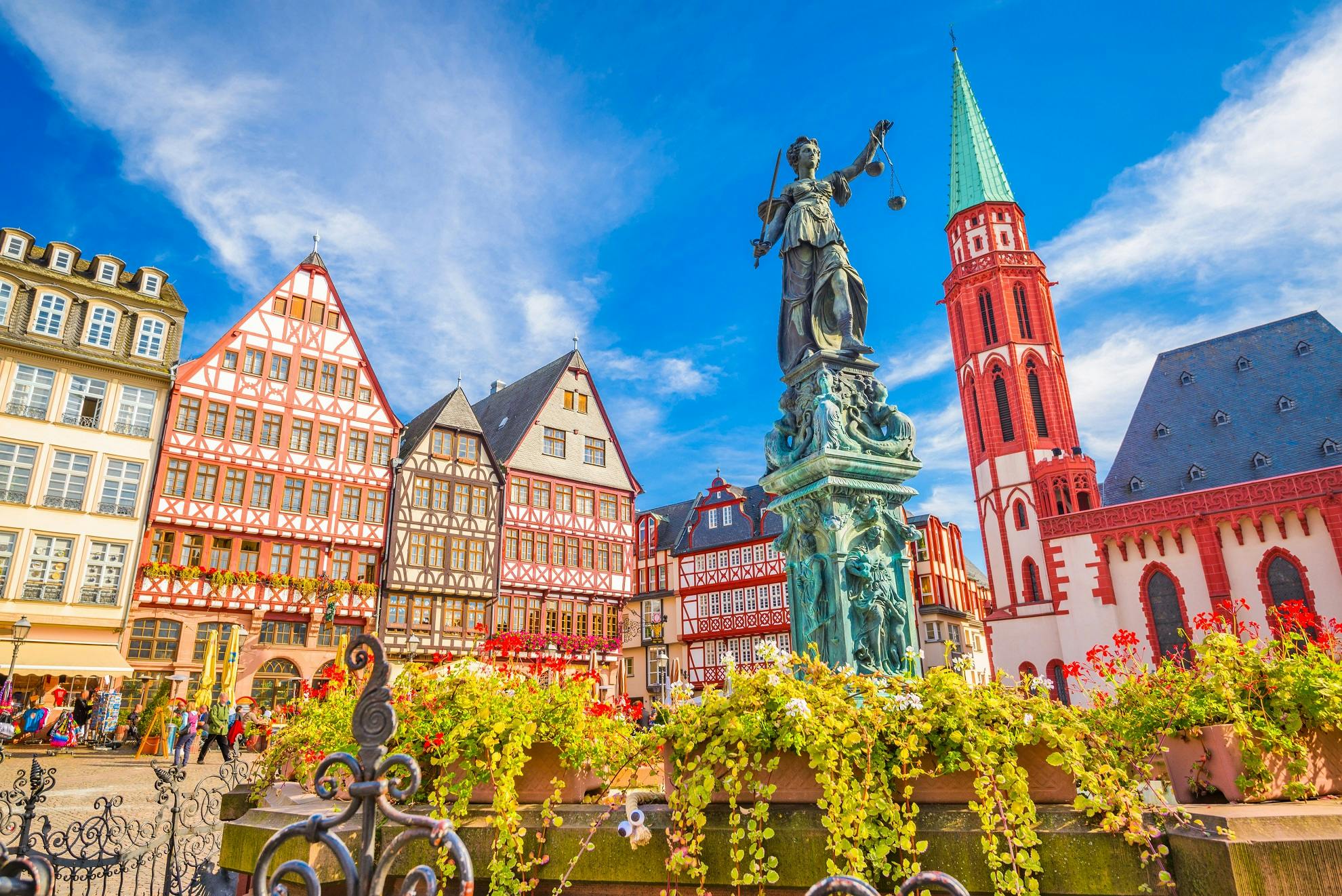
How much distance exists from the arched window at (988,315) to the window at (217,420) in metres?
37.7

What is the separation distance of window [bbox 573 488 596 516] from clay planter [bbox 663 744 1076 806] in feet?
98.5

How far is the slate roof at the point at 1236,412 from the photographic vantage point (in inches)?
1332

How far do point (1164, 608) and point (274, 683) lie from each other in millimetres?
32604

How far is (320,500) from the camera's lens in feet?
89.0

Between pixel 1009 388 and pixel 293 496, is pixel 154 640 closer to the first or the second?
pixel 293 496

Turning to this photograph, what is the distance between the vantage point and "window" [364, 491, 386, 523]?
28062 mm

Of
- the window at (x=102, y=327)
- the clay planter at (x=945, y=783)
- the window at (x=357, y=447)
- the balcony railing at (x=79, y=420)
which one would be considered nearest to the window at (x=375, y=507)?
the window at (x=357, y=447)

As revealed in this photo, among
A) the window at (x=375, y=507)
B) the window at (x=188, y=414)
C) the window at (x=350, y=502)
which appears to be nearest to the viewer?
the window at (x=188, y=414)

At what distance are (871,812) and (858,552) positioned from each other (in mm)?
3978

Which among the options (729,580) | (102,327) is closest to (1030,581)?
(729,580)

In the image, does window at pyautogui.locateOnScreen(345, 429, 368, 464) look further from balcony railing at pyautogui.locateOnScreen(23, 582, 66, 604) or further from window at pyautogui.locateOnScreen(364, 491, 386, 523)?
balcony railing at pyautogui.locateOnScreen(23, 582, 66, 604)

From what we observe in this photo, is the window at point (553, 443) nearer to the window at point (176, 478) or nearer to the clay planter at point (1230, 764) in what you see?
the window at point (176, 478)

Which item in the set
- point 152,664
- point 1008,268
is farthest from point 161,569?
point 1008,268

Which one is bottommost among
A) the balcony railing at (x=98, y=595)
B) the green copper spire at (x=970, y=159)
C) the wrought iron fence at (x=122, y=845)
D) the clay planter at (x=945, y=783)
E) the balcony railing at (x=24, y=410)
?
the wrought iron fence at (x=122, y=845)
